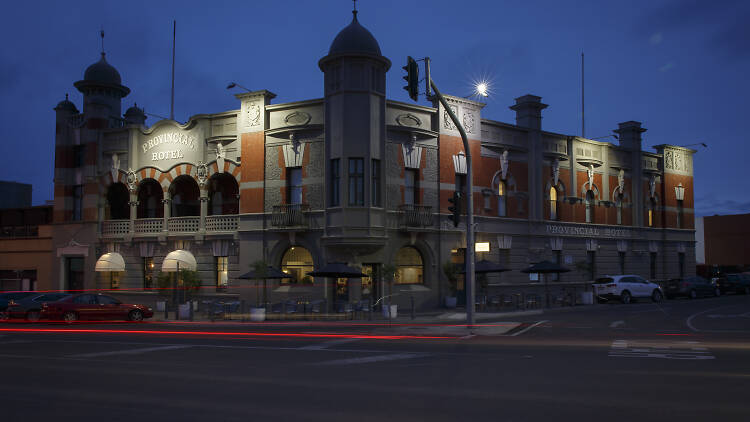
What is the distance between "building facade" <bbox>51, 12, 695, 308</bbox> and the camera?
96.8 feet

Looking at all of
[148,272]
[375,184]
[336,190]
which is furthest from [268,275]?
[148,272]

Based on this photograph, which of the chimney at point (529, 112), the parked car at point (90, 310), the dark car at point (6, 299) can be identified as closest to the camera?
the parked car at point (90, 310)

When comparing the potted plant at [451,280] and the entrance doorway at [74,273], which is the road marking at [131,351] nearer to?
the potted plant at [451,280]

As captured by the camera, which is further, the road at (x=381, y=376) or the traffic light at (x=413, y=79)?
the traffic light at (x=413, y=79)

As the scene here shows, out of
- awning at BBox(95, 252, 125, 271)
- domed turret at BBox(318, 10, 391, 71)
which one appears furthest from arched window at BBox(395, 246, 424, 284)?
awning at BBox(95, 252, 125, 271)

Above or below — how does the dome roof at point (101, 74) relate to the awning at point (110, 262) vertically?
above

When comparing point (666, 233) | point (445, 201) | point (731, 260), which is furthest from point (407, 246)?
point (731, 260)

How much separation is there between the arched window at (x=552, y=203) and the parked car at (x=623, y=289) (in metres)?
4.94

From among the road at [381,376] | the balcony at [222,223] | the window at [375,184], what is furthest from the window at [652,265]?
the balcony at [222,223]

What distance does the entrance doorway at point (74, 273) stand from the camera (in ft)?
122

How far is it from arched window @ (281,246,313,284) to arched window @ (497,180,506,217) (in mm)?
11767

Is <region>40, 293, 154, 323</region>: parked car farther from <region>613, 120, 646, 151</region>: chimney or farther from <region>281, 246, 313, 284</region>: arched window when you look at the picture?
<region>613, 120, 646, 151</region>: chimney

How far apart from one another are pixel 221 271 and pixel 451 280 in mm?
12054

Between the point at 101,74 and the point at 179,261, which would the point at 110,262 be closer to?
the point at 179,261
